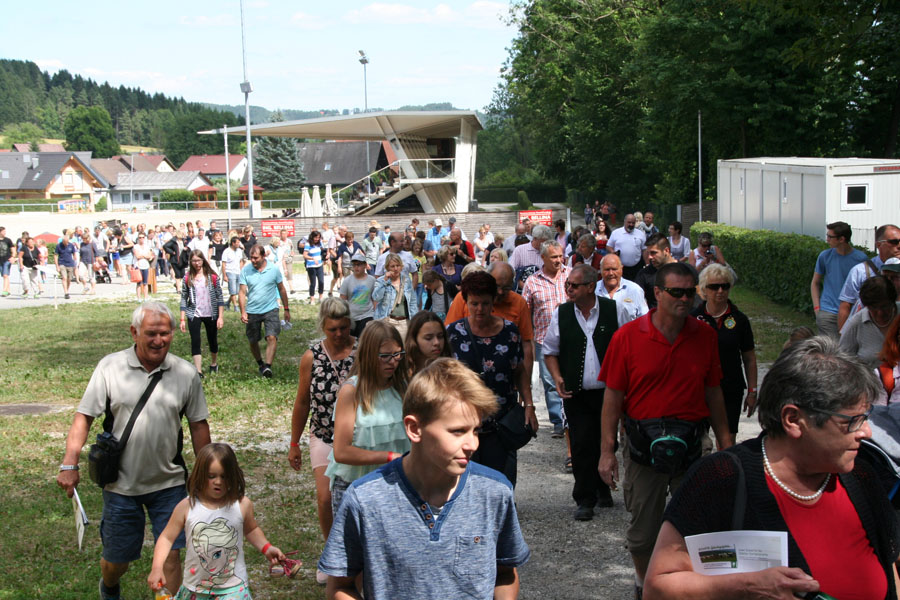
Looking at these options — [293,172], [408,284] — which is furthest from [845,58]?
[293,172]

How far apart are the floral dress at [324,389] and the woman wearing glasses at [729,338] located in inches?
99.5

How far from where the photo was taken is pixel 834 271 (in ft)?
31.7

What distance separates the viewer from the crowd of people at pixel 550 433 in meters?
2.55

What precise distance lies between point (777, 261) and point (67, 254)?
61.5 feet

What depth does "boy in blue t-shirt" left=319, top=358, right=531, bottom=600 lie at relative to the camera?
2.80 m

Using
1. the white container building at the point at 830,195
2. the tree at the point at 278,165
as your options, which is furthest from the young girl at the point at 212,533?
the tree at the point at 278,165

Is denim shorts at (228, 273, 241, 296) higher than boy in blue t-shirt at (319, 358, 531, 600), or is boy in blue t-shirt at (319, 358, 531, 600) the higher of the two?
boy in blue t-shirt at (319, 358, 531, 600)

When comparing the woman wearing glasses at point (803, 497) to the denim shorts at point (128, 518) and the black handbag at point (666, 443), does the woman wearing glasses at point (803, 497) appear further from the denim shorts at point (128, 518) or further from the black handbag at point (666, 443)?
the denim shorts at point (128, 518)

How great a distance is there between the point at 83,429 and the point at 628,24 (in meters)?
45.4

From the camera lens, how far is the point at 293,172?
352 feet

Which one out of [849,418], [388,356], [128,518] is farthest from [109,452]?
[849,418]

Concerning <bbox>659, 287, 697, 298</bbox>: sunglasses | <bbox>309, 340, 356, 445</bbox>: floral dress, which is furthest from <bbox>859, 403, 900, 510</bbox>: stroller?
<bbox>309, 340, 356, 445</bbox>: floral dress

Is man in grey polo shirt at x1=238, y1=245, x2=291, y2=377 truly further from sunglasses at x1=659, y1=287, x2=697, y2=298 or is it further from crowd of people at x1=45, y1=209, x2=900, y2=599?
sunglasses at x1=659, y1=287, x2=697, y2=298

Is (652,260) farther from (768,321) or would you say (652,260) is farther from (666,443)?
(768,321)
